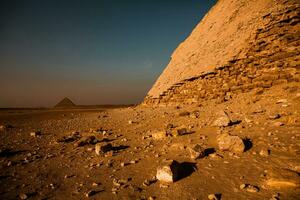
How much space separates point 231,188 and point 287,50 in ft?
27.7

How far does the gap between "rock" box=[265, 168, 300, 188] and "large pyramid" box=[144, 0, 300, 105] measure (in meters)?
6.71

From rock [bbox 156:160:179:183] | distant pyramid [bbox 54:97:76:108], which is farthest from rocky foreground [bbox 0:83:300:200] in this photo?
distant pyramid [bbox 54:97:76:108]

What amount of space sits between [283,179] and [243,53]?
27.4 feet

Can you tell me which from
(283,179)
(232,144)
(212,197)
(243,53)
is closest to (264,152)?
(232,144)

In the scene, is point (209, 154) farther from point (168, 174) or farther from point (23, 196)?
point (23, 196)

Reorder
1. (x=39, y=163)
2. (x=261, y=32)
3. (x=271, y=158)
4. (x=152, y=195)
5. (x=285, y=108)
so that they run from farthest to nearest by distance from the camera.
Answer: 1. (x=261, y=32)
2. (x=285, y=108)
3. (x=39, y=163)
4. (x=271, y=158)
5. (x=152, y=195)

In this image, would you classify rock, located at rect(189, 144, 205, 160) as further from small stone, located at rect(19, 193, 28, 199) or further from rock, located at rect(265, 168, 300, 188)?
small stone, located at rect(19, 193, 28, 199)

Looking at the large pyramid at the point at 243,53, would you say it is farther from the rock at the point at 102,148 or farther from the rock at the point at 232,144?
the rock at the point at 102,148

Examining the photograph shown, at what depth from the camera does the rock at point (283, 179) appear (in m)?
2.48

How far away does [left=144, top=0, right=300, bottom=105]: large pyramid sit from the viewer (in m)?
8.66

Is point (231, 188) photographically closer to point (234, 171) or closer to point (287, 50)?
point (234, 171)

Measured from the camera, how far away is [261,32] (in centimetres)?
945

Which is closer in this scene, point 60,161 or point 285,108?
point 60,161

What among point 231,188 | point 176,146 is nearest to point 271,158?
point 231,188
